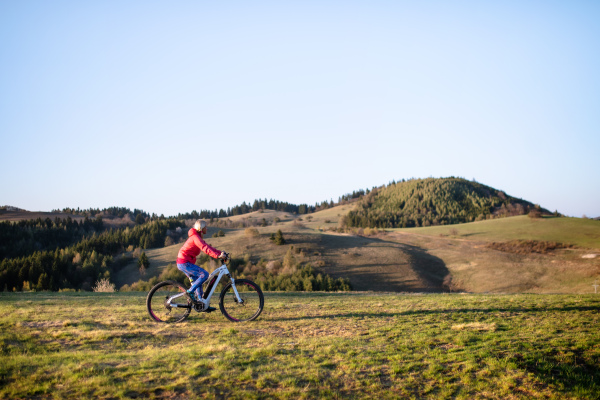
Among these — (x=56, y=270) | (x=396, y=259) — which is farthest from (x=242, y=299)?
(x=56, y=270)

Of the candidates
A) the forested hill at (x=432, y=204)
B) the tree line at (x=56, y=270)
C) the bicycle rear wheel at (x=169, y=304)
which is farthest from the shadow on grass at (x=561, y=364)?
the forested hill at (x=432, y=204)

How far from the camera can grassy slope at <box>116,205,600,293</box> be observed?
42250 mm

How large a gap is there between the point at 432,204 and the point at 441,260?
91.2m

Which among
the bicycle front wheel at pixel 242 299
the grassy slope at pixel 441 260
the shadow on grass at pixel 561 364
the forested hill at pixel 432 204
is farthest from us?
the forested hill at pixel 432 204

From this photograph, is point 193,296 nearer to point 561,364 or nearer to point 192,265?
point 192,265

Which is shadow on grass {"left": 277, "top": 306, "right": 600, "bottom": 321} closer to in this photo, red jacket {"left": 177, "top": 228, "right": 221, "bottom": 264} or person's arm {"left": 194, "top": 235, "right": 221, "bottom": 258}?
person's arm {"left": 194, "top": 235, "right": 221, "bottom": 258}

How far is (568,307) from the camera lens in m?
11.3

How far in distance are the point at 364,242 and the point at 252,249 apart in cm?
1874

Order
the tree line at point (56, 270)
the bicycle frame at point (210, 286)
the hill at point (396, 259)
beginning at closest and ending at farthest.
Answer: the bicycle frame at point (210, 286), the hill at point (396, 259), the tree line at point (56, 270)

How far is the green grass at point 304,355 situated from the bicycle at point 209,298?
1.23ft

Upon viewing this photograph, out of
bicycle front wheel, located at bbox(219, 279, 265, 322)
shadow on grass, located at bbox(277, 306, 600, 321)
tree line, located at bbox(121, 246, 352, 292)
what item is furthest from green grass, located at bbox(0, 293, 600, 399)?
tree line, located at bbox(121, 246, 352, 292)

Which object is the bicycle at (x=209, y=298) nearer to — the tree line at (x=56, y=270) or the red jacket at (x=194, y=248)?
the red jacket at (x=194, y=248)

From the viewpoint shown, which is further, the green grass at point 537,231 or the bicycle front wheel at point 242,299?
the green grass at point 537,231

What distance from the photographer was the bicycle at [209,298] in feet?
30.7
